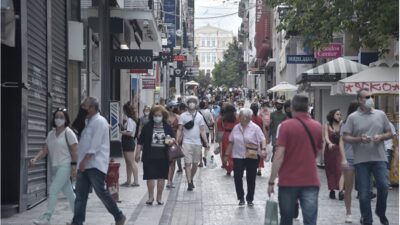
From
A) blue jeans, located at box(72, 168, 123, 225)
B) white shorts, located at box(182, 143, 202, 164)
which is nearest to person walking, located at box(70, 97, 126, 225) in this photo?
blue jeans, located at box(72, 168, 123, 225)

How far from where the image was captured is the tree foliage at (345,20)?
16172mm

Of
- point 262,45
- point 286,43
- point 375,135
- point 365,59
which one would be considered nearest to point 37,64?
point 375,135

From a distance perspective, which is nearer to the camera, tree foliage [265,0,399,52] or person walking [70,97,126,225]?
person walking [70,97,126,225]

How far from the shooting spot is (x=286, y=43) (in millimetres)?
49781

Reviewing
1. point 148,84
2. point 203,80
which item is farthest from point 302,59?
point 203,80

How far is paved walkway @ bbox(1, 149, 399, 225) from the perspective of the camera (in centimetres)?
1150

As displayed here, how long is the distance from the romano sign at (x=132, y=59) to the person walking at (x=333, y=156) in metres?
10.5

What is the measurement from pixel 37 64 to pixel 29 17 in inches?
34.9

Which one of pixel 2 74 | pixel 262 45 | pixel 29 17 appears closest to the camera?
pixel 2 74

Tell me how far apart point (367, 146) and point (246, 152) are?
314 centimetres

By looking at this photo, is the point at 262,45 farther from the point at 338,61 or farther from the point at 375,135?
the point at 375,135

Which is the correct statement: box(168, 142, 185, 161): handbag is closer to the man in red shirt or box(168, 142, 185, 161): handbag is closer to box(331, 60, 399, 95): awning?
box(331, 60, 399, 95): awning

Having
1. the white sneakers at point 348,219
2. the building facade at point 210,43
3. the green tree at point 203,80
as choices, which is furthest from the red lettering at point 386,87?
the building facade at point 210,43

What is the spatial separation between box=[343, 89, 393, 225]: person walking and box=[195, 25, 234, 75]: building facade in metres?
176
